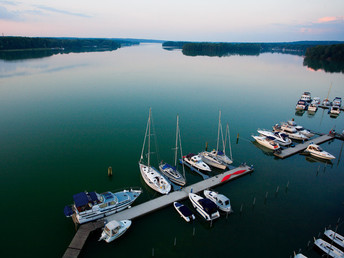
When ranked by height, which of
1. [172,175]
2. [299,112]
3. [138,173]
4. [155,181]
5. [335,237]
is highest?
[155,181]

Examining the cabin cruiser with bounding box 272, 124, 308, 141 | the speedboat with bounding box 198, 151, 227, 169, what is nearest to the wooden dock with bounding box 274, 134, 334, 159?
the cabin cruiser with bounding box 272, 124, 308, 141

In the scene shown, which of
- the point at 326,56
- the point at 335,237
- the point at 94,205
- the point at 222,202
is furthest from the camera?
the point at 326,56

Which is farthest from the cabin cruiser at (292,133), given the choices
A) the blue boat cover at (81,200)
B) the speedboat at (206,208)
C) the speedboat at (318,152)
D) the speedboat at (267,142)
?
the blue boat cover at (81,200)

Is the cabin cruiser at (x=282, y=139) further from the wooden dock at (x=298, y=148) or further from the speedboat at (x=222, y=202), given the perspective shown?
the speedboat at (x=222, y=202)

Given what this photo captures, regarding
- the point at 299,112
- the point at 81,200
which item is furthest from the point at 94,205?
the point at 299,112

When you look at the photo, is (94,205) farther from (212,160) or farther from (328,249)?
(328,249)

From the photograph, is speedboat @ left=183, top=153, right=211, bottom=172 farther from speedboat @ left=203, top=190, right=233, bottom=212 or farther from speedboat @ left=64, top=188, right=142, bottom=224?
speedboat @ left=64, top=188, right=142, bottom=224
